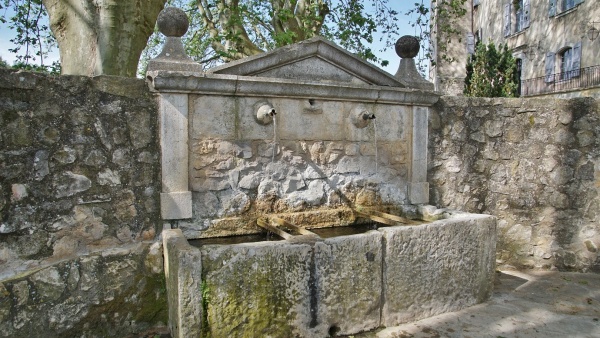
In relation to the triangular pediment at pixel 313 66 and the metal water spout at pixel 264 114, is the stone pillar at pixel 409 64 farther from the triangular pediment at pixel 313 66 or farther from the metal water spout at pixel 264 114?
the metal water spout at pixel 264 114

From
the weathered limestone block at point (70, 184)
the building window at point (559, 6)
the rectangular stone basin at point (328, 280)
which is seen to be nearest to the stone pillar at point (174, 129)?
the rectangular stone basin at point (328, 280)

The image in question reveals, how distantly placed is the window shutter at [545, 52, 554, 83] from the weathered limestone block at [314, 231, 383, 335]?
16.4m

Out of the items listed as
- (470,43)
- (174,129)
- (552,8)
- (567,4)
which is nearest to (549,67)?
(552,8)

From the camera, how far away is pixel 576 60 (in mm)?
14562

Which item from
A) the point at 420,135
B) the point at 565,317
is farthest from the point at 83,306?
the point at 565,317

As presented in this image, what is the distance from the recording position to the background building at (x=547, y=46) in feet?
45.5

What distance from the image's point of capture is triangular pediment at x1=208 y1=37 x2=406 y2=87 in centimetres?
328

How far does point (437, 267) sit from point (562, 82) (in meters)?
15.5

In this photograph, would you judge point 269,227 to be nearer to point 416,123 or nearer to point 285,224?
point 285,224

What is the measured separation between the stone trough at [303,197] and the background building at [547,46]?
9.18 m

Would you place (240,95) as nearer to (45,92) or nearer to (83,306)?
(45,92)

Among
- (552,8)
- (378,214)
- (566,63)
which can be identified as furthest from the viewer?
(552,8)

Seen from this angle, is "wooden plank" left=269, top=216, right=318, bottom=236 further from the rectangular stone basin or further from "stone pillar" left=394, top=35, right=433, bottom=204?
"stone pillar" left=394, top=35, right=433, bottom=204

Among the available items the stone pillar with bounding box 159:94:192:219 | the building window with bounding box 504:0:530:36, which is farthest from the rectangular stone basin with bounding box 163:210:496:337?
the building window with bounding box 504:0:530:36
